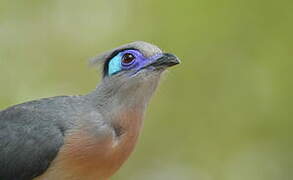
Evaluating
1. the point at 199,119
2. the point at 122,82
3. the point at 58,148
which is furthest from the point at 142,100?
the point at 199,119

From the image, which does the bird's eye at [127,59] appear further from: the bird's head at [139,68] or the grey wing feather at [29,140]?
the grey wing feather at [29,140]

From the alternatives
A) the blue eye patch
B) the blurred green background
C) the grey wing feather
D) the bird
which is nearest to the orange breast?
the bird

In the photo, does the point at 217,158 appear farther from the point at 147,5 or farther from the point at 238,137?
the point at 147,5

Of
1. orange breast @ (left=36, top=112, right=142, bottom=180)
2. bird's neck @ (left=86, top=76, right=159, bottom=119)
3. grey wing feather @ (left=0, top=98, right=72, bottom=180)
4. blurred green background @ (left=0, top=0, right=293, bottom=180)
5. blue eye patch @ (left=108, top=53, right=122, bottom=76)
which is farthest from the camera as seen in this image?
blurred green background @ (left=0, top=0, right=293, bottom=180)

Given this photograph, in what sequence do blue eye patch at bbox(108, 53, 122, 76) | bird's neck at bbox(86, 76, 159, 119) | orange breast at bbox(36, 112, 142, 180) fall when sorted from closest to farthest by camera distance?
orange breast at bbox(36, 112, 142, 180), bird's neck at bbox(86, 76, 159, 119), blue eye patch at bbox(108, 53, 122, 76)

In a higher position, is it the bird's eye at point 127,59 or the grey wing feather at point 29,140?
the bird's eye at point 127,59

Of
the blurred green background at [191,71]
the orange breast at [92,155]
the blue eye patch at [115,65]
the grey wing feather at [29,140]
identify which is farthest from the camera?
the blurred green background at [191,71]

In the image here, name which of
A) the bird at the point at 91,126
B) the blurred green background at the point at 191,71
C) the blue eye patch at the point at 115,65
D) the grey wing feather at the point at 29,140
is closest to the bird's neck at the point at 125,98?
the bird at the point at 91,126

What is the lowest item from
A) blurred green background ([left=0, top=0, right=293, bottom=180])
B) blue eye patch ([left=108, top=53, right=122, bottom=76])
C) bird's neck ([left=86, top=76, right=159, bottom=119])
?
blurred green background ([left=0, top=0, right=293, bottom=180])

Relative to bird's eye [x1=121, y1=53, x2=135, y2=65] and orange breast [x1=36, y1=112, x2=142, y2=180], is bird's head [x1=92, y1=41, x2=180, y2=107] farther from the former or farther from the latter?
orange breast [x1=36, y1=112, x2=142, y2=180]

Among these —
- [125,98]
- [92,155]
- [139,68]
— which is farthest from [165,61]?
[92,155]
